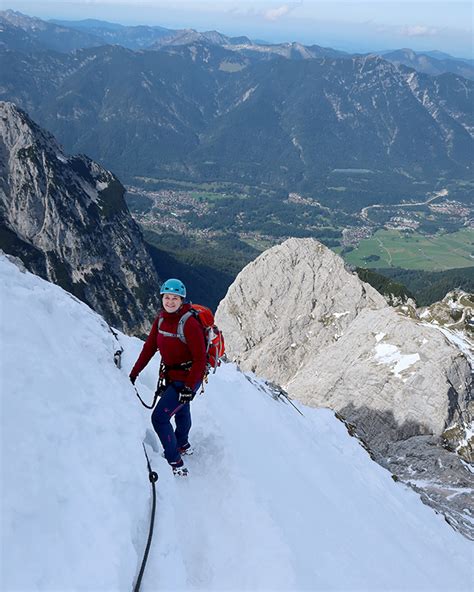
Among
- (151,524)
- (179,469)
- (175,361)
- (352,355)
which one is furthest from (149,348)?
(352,355)

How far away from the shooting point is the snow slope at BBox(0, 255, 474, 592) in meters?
8.44

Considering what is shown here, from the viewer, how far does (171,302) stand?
11367 millimetres

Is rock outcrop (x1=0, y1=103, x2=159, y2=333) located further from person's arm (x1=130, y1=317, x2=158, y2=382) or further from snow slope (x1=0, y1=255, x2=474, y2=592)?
person's arm (x1=130, y1=317, x2=158, y2=382)

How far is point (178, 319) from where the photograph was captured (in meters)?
11.6

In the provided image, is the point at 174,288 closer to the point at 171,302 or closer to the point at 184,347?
the point at 171,302

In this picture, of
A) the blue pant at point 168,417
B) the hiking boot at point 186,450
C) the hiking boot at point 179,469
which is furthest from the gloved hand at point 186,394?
the hiking boot at point 186,450

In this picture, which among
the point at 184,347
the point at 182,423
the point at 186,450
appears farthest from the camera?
the point at 186,450

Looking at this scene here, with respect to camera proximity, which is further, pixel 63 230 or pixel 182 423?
pixel 63 230

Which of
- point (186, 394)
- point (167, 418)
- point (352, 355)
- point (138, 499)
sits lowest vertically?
point (352, 355)

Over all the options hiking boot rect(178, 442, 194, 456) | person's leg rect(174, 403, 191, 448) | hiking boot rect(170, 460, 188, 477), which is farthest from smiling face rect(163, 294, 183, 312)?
hiking boot rect(178, 442, 194, 456)

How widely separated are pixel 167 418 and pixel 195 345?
2.19 m

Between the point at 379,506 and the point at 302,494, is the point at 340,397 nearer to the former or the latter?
the point at 379,506

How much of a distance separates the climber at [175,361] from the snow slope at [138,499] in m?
0.61

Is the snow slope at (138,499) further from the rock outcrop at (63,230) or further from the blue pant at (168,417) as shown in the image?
the rock outcrop at (63,230)
